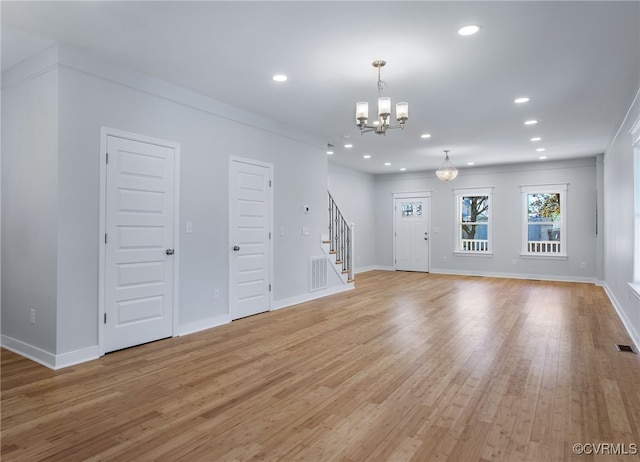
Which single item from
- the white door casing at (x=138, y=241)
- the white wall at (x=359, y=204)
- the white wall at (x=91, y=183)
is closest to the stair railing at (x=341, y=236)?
the white wall at (x=359, y=204)

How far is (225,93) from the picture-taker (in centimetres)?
453

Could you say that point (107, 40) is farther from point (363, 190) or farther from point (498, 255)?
point (498, 255)

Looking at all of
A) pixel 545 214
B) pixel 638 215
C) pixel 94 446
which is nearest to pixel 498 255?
pixel 545 214

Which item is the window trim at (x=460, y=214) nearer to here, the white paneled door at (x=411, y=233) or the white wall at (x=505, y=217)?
the white wall at (x=505, y=217)

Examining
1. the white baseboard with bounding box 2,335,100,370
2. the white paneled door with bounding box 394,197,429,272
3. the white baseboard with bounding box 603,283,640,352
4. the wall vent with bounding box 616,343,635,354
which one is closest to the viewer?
the white baseboard with bounding box 2,335,100,370

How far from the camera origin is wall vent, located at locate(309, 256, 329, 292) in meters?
6.52

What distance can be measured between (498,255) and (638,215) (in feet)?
18.5

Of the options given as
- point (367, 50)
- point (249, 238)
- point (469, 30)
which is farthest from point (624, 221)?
point (249, 238)

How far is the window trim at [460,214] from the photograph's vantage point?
9680 millimetres

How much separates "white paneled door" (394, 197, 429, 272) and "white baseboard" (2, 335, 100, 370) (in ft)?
28.3

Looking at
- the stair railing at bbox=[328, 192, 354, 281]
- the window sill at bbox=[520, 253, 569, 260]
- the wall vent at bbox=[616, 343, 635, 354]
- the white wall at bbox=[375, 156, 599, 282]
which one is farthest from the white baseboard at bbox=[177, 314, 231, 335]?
the window sill at bbox=[520, 253, 569, 260]

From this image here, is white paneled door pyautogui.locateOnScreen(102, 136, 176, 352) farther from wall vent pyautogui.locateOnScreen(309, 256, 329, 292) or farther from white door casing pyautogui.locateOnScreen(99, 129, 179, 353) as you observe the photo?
wall vent pyautogui.locateOnScreen(309, 256, 329, 292)

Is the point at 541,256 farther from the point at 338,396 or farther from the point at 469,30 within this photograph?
the point at 338,396

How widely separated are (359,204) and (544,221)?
15.1 feet
